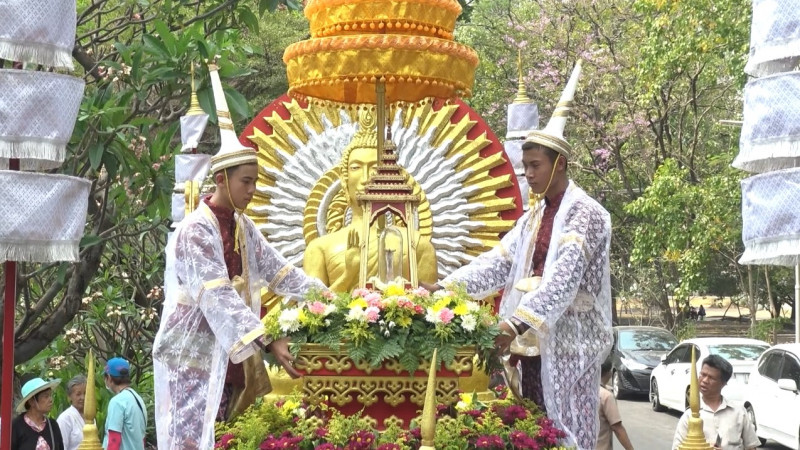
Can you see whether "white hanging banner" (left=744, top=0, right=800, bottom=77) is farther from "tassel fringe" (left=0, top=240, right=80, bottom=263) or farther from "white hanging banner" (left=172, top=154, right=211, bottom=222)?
"white hanging banner" (left=172, top=154, right=211, bottom=222)

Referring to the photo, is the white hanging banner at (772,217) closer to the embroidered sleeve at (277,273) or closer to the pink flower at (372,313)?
the pink flower at (372,313)

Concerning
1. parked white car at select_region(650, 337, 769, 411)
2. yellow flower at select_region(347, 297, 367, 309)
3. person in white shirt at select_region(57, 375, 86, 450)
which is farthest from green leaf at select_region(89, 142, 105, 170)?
parked white car at select_region(650, 337, 769, 411)

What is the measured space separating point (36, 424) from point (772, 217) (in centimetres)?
417

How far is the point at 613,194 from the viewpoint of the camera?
75.5 ft

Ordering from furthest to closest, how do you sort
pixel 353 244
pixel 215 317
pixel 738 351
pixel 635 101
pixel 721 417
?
pixel 635 101 < pixel 738 351 < pixel 353 244 < pixel 721 417 < pixel 215 317

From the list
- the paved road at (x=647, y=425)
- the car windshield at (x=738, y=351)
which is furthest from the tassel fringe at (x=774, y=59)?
the car windshield at (x=738, y=351)

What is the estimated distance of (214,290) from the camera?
5.98m

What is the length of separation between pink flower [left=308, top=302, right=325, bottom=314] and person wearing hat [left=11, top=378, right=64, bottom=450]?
169 cm

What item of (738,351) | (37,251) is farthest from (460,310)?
(738,351)

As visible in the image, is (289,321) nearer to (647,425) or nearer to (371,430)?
(371,430)

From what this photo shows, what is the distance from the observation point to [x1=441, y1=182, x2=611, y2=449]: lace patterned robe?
6.16 meters

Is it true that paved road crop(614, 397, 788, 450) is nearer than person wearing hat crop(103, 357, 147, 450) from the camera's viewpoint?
No

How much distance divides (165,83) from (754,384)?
834 cm

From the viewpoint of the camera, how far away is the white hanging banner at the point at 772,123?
4688mm
